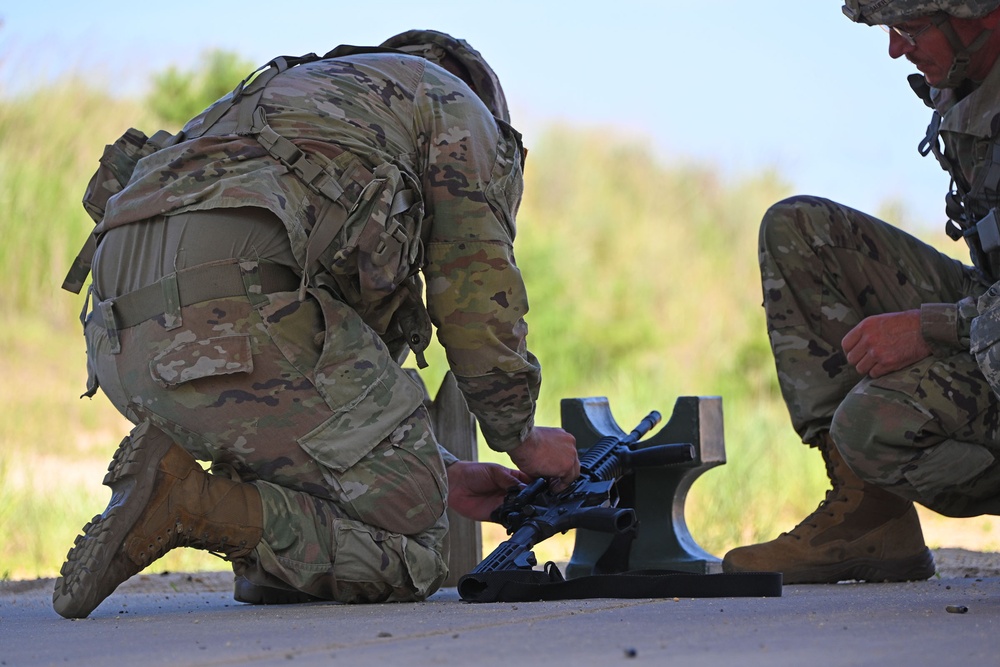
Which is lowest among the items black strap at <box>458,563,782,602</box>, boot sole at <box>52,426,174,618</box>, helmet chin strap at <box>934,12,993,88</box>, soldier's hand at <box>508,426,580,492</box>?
black strap at <box>458,563,782,602</box>

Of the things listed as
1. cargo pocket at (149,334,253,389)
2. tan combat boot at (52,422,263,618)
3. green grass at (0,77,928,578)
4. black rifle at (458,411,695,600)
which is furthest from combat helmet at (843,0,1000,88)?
green grass at (0,77,928,578)

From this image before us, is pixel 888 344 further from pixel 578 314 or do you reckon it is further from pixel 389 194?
pixel 578 314

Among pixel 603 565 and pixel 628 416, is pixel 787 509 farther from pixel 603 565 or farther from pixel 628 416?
pixel 603 565

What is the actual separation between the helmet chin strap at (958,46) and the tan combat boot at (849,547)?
1.16m

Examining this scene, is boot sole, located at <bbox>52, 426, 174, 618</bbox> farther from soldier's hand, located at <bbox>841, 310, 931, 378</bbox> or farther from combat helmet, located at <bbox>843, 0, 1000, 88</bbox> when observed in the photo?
combat helmet, located at <bbox>843, 0, 1000, 88</bbox>

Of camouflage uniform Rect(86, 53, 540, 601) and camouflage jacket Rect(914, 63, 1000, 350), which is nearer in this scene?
camouflage uniform Rect(86, 53, 540, 601)

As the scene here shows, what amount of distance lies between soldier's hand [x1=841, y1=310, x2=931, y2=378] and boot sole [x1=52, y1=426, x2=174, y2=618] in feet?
6.05

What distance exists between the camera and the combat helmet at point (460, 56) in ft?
11.8

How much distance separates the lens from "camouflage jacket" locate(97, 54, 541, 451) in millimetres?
3109

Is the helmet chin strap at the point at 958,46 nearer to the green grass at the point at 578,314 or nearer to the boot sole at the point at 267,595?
the boot sole at the point at 267,595

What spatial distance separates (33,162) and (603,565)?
8503mm

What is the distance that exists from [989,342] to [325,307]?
1.56 m

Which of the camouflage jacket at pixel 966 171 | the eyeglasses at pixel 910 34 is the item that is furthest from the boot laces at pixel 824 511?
the eyeglasses at pixel 910 34

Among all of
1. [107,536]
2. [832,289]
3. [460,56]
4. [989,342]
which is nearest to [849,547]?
[832,289]
